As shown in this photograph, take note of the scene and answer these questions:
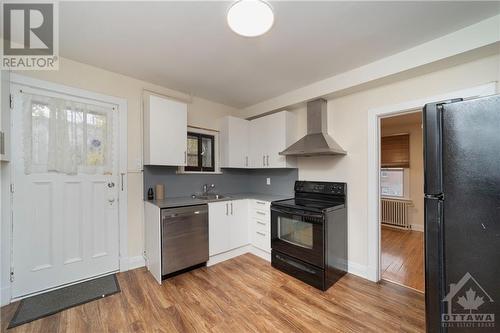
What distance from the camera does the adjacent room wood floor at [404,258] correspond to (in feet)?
8.03

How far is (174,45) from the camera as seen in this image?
1.98 m

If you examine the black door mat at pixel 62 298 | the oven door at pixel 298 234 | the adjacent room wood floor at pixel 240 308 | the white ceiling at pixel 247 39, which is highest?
the white ceiling at pixel 247 39

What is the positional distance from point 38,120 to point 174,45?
1.64 m

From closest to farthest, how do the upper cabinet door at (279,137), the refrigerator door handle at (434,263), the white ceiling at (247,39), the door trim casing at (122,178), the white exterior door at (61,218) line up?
the refrigerator door handle at (434,263)
the white ceiling at (247,39)
the white exterior door at (61,218)
the door trim casing at (122,178)
the upper cabinet door at (279,137)

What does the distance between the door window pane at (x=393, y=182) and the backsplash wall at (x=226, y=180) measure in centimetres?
306

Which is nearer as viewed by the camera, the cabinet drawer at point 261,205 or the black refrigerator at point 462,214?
the black refrigerator at point 462,214

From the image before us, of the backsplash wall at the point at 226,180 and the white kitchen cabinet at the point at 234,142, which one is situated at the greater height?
the white kitchen cabinet at the point at 234,142

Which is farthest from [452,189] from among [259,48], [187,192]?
[187,192]

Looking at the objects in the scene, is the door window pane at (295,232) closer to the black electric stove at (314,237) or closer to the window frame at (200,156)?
the black electric stove at (314,237)

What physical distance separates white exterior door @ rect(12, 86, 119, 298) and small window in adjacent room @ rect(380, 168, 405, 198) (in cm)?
557

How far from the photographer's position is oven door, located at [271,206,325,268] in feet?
7.47

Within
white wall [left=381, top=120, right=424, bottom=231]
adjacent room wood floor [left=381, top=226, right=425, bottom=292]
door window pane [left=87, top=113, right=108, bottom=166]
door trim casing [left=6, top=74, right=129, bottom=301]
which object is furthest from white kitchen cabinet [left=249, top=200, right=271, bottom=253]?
white wall [left=381, top=120, right=424, bottom=231]

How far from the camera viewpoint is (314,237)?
2.32 metres

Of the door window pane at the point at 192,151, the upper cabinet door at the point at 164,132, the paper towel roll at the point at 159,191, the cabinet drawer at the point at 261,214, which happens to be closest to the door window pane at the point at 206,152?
the door window pane at the point at 192,151
